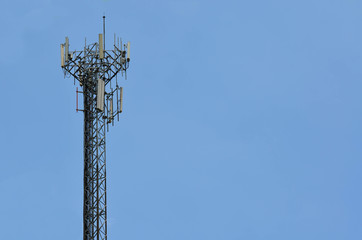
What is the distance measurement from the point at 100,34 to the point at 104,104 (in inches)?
177

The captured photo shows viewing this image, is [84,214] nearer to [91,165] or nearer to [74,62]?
[91,165]

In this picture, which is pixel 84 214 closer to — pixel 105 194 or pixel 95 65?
pixel 105 194

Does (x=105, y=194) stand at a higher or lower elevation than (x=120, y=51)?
lower

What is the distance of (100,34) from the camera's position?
65688 mm

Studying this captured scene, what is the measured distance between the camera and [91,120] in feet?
213

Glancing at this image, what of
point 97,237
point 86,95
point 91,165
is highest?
point 86,95

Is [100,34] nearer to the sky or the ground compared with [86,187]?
nearer to the sky

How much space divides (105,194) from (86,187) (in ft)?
4.13

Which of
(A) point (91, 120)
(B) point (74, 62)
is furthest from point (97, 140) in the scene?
(B) point (74, 62)

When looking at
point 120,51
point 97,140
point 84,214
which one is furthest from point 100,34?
point 84,214

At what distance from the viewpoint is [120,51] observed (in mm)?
66500

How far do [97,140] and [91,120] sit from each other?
4.50 ft

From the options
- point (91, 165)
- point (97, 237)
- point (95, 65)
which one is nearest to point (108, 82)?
point (95, 65)

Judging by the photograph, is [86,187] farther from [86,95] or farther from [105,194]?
[86,95]
